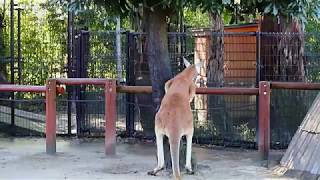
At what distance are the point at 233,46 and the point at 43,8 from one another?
269 inches

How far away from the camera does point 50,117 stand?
944cm

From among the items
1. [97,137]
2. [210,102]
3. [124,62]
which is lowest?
[97,137]

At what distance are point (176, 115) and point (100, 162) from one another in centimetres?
200

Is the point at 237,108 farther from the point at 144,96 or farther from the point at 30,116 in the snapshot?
the point at 30,116

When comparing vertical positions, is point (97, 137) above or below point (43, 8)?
below

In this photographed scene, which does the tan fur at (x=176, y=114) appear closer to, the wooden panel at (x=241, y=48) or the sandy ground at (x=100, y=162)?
the sandy ground at (x=100, y=162)

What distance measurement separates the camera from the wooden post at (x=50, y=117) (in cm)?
939

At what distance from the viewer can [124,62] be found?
1100 cm

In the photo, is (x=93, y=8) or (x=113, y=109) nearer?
(x=93, y=8)

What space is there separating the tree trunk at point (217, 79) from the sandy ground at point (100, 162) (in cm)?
49

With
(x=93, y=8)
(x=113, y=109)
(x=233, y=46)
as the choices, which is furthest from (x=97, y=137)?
(x=93, y=8)

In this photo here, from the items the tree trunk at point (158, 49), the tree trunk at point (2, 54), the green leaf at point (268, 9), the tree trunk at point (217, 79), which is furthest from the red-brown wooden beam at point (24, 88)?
the green leaf at point (268, 9)

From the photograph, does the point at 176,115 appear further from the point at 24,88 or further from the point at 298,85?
the point at 24,88

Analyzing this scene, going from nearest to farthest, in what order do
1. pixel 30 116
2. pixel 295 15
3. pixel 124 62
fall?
1. pixel 295 15
2. pixel 124 62
3. pixel 30 116
